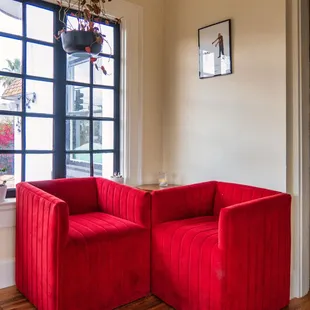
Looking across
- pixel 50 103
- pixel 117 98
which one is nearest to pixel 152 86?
A: pixel 117 98

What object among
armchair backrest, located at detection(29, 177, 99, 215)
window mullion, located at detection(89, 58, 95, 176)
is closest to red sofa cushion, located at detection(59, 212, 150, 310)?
armchair backrest, located at detection(29, 177, 99, 215)

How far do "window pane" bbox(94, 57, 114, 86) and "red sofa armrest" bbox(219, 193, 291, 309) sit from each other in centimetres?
173

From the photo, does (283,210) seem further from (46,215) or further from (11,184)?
(11,184)

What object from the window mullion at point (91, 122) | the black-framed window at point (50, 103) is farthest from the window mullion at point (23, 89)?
the window mullion at point (91, 122)

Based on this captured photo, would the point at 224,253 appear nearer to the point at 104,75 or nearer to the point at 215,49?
the point at 215,49

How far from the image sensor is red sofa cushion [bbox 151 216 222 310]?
1.68m

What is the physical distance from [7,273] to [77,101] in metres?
1.43

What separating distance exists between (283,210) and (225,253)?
55cm

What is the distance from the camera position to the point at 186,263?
71.7 inches

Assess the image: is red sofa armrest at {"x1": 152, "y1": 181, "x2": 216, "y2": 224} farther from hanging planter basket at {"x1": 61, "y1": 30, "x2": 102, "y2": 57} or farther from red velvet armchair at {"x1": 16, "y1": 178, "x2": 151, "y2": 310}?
hanging planter basket at {"x1": 61, "y1": 30, "x2": 102, "y2": 57}

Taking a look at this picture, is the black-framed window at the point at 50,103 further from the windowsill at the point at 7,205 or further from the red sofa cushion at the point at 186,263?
the red sofa cushion at the point at 186,263

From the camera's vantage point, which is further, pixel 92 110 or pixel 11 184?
pixel 92 110

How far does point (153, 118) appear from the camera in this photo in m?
3.05

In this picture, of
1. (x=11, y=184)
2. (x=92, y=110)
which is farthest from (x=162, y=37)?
(x=11, y=184)
